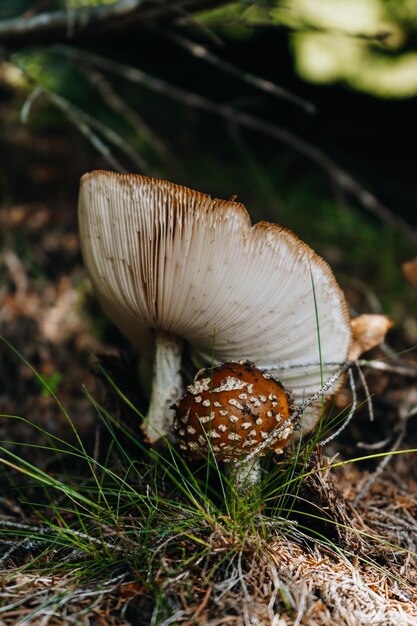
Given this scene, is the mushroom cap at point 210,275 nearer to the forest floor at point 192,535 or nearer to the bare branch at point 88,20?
the forest floor at point 192,535

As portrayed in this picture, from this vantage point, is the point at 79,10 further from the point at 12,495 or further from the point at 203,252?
the point at 12,495

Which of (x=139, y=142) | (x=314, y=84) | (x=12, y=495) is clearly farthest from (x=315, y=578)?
(x=314, y=84)

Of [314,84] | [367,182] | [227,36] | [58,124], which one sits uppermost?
[227,36]

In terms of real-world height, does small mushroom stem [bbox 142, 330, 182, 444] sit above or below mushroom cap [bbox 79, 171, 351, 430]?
below

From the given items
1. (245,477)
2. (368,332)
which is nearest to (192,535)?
(245,477)

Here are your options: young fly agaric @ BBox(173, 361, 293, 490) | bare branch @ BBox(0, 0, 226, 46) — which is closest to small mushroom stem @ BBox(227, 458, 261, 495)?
young fly agaric @ BBox(173, 361, 293, 490)

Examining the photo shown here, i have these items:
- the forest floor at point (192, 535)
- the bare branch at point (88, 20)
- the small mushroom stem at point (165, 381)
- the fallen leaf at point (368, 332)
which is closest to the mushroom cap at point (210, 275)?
the small mushroom stem at point (165, 381)

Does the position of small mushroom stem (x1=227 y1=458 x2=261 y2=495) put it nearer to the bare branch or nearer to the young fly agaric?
the young fly agaric
